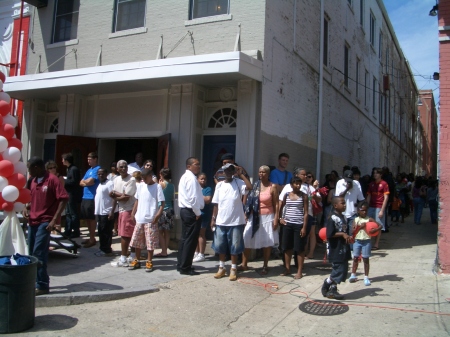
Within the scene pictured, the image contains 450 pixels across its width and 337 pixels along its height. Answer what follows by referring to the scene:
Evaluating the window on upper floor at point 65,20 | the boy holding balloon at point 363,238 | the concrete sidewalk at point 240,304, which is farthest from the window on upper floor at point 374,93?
the boy holding balloon at point 363,238

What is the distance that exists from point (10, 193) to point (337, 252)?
172 inches

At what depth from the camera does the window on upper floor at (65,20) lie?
11922mm

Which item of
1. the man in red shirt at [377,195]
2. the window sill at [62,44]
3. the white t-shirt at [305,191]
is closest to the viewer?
the white t-shirt at [305,191]

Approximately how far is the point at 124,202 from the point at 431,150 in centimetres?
5478

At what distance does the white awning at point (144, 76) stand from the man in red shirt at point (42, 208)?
12.4ft

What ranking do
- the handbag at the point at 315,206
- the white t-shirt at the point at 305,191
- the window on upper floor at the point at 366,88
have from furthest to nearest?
the window on upper floor at the point at 366,88 → the handbag at the point at 315,206 → the white t-shirt at the point at 305,191

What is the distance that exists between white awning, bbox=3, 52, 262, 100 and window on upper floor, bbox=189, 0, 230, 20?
1661 millimetres

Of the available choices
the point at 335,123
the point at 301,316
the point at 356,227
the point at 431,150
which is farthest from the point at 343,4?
the point at 431,150

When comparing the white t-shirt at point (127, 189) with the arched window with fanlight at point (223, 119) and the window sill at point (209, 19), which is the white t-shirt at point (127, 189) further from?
the window sill at point (209, 19)

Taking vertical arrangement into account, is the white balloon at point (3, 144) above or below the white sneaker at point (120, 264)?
above

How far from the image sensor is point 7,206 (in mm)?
5379

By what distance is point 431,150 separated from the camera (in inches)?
2146

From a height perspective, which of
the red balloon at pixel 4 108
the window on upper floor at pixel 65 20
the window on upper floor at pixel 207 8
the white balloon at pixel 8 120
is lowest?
the white balloon at pixel 8 120

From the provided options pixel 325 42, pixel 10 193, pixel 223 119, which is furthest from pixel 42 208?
pixel 325 42
